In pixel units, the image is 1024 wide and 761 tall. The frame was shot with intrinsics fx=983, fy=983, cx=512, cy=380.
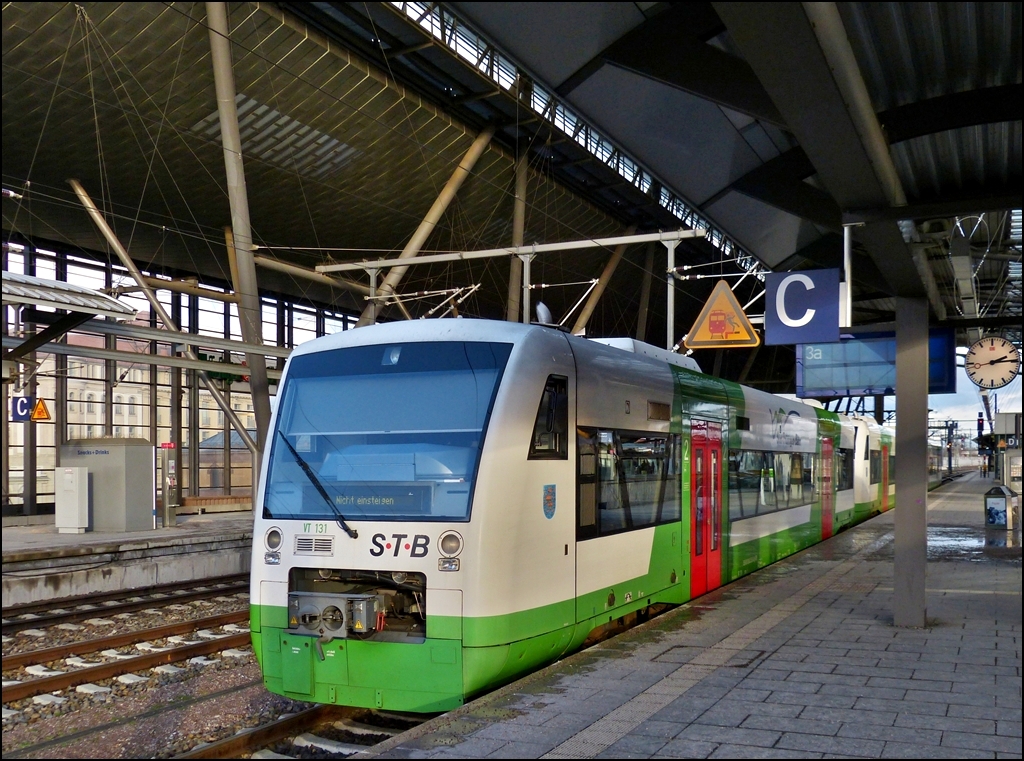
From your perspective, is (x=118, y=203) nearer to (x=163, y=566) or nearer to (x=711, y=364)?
(x=163, y=566)

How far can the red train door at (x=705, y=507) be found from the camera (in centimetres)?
1152

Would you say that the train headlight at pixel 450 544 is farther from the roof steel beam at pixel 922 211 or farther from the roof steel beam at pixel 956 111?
the roof steel beam at pixel 956 111

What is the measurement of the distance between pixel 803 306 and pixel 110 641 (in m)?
8.00

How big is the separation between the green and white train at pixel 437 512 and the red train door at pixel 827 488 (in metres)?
11.8

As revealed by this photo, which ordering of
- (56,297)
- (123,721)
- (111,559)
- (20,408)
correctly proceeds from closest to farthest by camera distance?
(123,721) < (56,297) < (111,559) < (20,408)

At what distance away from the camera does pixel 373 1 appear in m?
18.9

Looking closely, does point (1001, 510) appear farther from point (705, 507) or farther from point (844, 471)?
point (705, 507)

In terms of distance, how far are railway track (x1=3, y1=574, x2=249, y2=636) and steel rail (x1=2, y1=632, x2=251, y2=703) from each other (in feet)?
9.22

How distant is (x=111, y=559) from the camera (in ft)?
51.9

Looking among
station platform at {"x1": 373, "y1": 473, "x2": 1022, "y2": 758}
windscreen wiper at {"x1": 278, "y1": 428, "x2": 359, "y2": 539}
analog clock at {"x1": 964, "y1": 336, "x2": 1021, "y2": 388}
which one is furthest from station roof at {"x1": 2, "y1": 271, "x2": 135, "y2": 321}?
analog clock at {"x1": 964, "y1": 336, "x2": 1021, "y2": 388}

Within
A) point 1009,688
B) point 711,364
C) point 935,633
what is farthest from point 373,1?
point 711,364

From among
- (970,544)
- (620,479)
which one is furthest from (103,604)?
(970,544)

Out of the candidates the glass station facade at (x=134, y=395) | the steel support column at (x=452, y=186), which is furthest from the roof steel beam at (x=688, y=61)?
the steel support column at (x=452, y=186)

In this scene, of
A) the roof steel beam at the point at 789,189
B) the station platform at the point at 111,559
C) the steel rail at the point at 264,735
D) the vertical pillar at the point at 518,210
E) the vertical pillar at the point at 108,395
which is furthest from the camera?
the vertical pillar at the point at 108,395
